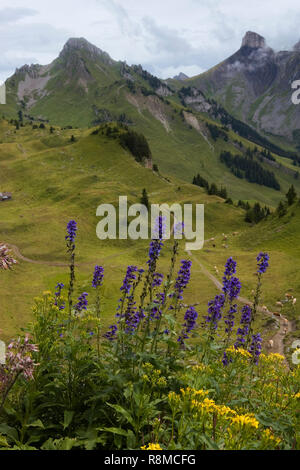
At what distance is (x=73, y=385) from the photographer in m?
7.80

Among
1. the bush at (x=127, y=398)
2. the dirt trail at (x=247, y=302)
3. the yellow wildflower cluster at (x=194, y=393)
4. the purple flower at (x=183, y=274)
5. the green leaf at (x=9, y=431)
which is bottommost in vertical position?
the dirt trail at (x=247, y=302)

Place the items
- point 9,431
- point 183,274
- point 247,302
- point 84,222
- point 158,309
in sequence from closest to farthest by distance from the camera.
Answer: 1. point 9,431
2. point 158,309
3. point 183,274
4. point 247,302
5. point 84,222

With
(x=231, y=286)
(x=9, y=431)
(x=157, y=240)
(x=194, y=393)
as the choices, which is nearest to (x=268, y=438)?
(x=194, y=393)

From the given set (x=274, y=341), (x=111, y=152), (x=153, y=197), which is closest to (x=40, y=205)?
(x=153, y=197)

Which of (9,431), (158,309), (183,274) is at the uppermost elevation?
(183,274)

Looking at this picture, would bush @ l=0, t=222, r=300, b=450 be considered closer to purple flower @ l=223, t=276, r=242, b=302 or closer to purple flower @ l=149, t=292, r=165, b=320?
purple flower @ l=149, t=292, r=165, b=320

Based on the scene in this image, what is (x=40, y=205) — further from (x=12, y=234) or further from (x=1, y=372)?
(x=1, y=372)

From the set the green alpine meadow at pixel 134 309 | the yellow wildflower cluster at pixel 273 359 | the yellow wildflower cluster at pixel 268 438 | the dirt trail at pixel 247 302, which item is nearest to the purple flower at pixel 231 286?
the green alpine meadow at pixel 134 309

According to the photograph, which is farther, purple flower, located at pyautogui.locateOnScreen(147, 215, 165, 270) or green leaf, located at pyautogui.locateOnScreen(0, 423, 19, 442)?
purple flower, located at pyautogui.locateOnScreen(147, 215, 165, 270)

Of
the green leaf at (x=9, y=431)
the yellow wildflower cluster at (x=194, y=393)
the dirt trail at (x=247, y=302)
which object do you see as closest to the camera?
the yellow wildflower cluster at (x=194, y=393)

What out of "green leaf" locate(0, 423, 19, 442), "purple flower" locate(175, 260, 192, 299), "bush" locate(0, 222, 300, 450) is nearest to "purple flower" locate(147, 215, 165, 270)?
"bush" locate(0, 222, 300, 450)

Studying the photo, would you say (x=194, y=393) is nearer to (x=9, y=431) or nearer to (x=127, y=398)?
(x=127, y=398)

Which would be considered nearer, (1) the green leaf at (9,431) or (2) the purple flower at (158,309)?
(1) the green leaf at (9,431)

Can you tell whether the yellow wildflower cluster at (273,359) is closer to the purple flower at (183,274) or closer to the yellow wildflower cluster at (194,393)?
the purple flower at (183,274)
